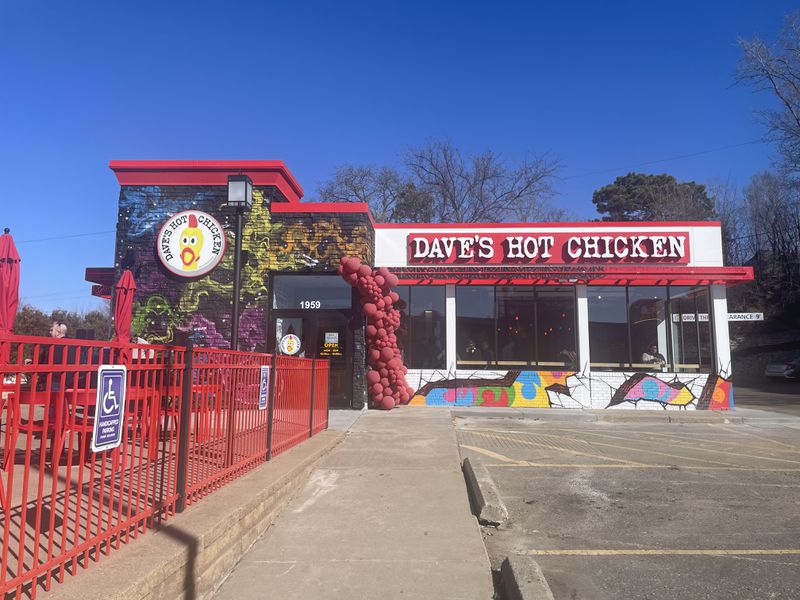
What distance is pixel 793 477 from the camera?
718cm

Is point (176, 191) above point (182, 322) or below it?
above

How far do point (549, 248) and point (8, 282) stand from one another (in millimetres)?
12861

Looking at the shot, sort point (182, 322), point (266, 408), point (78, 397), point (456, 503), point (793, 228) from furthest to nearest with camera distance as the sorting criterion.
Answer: point (793, 228)
point (182, 322)
point (266, 408)
point (456, 503)
point (78, 397)

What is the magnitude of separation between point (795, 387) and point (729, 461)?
2222 centimetres

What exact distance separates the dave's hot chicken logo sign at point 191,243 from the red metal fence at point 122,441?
752cm

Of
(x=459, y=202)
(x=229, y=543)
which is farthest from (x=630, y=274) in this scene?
(x=459, y=202)

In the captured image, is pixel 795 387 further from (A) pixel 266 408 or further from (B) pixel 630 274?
(A) pixel 266 408

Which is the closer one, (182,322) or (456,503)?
(456,503)

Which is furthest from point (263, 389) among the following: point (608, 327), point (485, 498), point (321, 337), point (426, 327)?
point (608, 327)

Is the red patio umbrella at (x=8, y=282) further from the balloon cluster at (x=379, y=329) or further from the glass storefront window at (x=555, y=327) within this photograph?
the glass storefront window at (x=555, y=327)

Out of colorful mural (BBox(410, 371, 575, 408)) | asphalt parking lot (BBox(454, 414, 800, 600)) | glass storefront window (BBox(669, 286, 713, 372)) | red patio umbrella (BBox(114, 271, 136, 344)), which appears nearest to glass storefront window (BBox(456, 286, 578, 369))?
colorful mural (BBox(410, 371, 575, 408))

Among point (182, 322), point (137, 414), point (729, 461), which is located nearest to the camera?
point (137, 414)

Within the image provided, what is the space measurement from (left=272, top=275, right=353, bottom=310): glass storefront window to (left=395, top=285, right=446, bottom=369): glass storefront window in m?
1.90

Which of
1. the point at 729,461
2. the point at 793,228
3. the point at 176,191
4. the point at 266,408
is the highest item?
the point at 793,228
